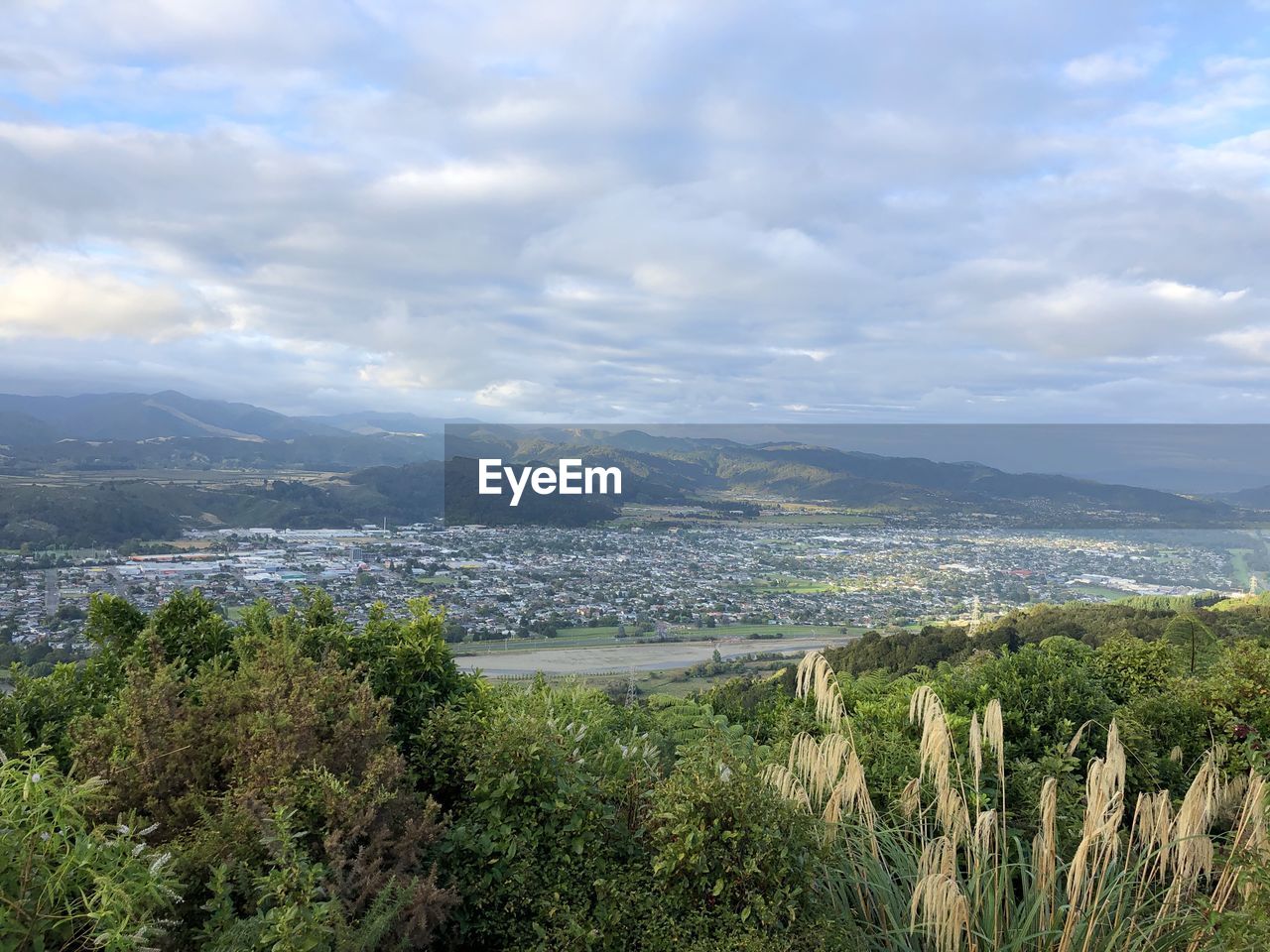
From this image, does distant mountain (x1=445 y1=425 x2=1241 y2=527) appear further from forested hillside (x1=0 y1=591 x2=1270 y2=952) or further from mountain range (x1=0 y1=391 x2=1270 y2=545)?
forested hillside (x1=0 y1=591 x2=1270 y2=952)

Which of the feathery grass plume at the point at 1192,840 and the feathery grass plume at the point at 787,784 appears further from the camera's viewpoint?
the feathery grass plume at the point at 787,784

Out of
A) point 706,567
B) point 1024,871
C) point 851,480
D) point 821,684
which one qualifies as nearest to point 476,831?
point 821,684

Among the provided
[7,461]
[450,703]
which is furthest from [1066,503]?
[7,461]

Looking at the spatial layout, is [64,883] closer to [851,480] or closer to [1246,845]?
[1246,845]

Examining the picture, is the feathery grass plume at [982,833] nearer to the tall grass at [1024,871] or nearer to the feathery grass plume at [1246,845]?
the tall grass at [1024,871]

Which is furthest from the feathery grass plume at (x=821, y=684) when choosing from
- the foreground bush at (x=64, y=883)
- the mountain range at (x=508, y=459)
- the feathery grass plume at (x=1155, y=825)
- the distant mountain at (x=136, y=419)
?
the distant mountain at (x=136, y=419)

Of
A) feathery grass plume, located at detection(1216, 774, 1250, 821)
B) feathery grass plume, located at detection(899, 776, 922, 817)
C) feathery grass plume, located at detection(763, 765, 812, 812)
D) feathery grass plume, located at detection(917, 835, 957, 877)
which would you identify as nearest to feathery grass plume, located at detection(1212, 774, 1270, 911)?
feathery grass plume, located at detection(1216, 774, 1250, 821)
